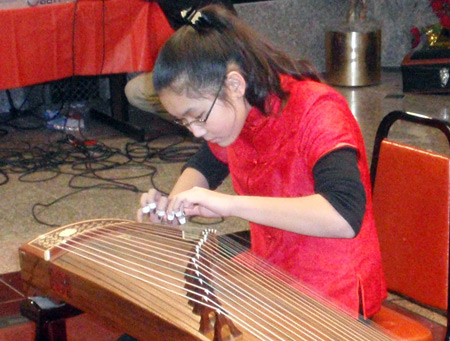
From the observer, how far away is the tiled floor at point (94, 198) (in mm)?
1700

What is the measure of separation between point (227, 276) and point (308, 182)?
32cm

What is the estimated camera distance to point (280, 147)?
1.43 meters

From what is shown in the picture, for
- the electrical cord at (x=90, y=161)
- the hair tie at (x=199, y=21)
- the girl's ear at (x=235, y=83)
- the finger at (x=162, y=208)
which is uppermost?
the hair tie at (x=199, y=21)

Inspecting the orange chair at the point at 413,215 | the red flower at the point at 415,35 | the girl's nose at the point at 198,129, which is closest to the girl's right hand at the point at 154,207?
the girl's nose at the point at 198,129

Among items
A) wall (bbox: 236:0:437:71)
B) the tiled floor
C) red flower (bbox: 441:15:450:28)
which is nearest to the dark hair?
the tiled floor

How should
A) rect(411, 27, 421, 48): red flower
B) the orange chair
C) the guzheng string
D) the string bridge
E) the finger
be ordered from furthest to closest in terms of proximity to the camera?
1. rect(411, 27, 421, 48): red flower
2. the orange chair
3. the finger
4. the guzheng string
5. the string bridge

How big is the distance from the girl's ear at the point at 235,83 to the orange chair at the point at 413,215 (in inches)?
17.3

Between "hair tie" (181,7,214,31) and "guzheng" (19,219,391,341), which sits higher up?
"hair tie" (181,7,214,31)

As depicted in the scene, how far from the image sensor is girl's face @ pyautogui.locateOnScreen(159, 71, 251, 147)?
4.46 feet

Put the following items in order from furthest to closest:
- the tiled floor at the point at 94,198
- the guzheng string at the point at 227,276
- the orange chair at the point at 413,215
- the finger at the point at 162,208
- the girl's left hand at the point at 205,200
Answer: the tiled floor at the point at 94,198 < the orange chair at the point at 413,215 < the finger at the point at 162,208 < the girl's left hand at the point at 205,200 < the guzheng string at the point at 227,276

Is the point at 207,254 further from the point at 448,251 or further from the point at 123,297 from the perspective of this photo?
the point at 448,251

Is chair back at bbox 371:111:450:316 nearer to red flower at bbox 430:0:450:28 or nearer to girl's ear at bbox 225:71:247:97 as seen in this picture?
girl's ear at bbox 225:71:247:97

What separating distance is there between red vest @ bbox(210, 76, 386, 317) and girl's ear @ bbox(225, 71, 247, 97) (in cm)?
6

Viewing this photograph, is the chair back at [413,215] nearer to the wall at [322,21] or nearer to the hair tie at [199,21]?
the hair tie at [199,21]
